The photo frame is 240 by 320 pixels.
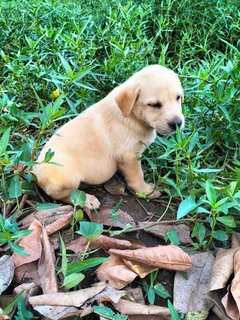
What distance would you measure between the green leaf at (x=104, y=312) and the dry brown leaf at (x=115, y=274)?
196 millimetres

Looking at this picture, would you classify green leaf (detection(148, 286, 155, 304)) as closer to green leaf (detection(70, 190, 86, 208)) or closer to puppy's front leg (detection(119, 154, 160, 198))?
green leaf (detection(70, 190, 86, 208))

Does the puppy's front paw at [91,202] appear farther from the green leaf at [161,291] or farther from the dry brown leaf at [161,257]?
the green leaf at [161,291]

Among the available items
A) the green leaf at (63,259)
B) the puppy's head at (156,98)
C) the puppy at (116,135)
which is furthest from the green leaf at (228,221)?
the green leaf at (63,259)

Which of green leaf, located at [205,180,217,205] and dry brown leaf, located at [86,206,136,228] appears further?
dry brown leaf, located at [86,206,136,228]

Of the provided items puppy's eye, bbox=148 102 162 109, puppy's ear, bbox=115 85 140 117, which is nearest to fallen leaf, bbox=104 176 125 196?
puppy's ear, bbox=115 85 140 117

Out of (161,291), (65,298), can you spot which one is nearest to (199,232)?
(161,291)

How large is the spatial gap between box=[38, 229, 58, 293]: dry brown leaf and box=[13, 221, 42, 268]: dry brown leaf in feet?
0.10

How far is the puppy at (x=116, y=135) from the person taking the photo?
3105 mm

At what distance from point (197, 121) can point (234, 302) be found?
1.74m

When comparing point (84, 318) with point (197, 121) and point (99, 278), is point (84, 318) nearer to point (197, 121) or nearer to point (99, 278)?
point (99, 278)

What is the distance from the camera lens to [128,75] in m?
4.17

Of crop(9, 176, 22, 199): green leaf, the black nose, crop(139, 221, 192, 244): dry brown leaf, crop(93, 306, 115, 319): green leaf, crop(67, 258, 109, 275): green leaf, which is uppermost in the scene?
the black nose

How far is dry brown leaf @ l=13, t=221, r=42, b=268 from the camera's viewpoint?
8.53 ft

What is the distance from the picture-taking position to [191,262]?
8.61ft
